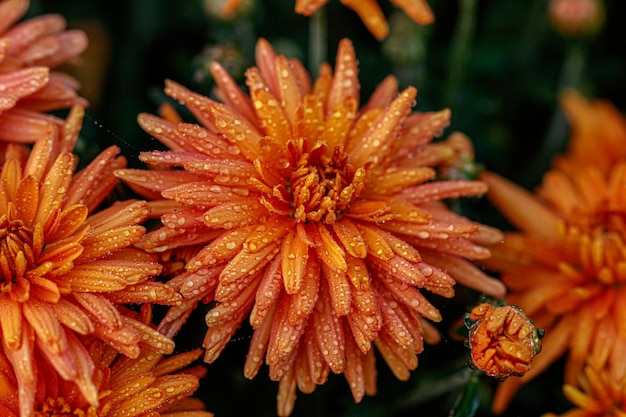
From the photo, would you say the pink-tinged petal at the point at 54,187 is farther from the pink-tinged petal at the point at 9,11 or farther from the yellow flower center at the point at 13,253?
the pink-tinged petal at the point at 9,11

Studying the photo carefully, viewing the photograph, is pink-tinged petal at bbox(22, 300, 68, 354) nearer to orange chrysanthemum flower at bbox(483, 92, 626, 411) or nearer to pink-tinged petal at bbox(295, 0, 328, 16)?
pink-tinged petal at bbox(295, 0, 328, 16)

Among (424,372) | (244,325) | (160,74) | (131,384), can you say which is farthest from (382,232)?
(160,74)

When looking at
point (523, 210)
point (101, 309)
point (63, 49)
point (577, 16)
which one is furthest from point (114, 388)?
point (577, 16)

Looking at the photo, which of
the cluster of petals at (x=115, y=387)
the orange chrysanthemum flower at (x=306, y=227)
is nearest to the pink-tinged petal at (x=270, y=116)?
the orange chrysanthemum flower at (x=306, y=227)

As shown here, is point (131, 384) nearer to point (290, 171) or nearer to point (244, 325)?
point (244, 325)

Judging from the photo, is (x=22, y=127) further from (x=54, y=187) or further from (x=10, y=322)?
(x=10, y=322)

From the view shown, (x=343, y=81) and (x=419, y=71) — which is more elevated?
(x=343, y=81)
